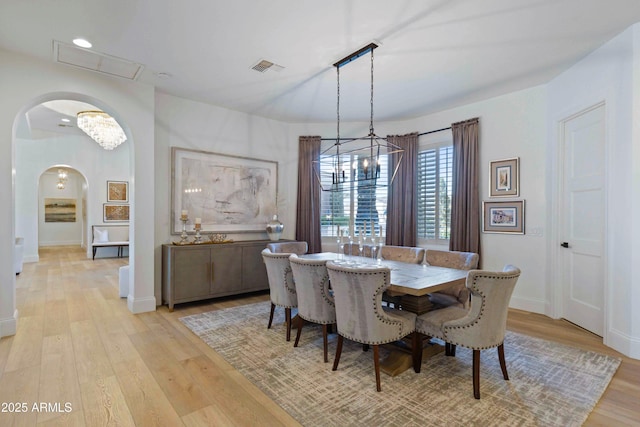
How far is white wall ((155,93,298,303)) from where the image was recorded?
4.57 metres

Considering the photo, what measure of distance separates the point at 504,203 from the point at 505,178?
1.17 ft

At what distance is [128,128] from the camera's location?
407 cm

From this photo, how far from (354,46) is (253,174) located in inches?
116

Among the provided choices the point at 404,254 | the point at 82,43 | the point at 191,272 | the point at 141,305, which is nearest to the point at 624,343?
the point at 404,254

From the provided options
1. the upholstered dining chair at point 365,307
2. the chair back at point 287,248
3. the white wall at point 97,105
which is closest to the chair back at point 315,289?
the upholstered dining chair at point 365,307

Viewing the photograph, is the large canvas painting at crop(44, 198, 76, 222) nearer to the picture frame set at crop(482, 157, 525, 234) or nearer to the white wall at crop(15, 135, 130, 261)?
the white wall at crop(15, 135, 130, 261)

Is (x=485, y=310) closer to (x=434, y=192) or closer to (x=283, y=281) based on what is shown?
(x=283, y=281)

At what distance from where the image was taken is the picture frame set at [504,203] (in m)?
4.39

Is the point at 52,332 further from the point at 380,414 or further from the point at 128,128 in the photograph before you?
the point at 380,414

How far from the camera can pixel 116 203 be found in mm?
9711

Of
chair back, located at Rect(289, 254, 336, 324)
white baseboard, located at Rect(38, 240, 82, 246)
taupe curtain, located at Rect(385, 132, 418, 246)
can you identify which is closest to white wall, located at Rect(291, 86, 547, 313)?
taupe curtain, located at Rect(385, 132, 418, 246)

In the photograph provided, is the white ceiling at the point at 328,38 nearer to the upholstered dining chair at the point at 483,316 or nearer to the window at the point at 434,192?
the window at the point at 434,192

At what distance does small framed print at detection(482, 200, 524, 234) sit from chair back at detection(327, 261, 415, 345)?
2839 millimetres

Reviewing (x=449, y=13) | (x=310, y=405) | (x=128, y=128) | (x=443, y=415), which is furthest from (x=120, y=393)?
(x=449, y=13)
